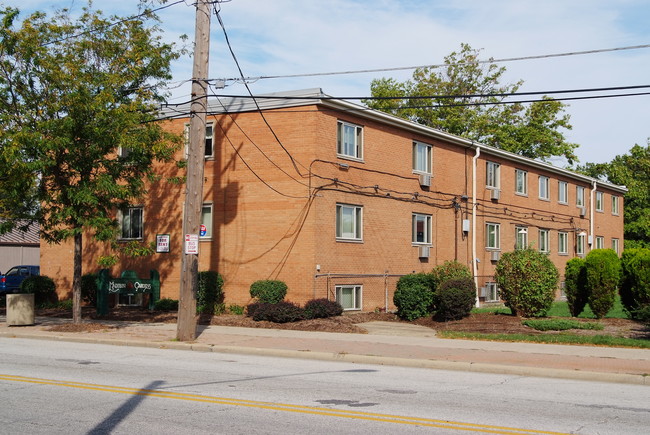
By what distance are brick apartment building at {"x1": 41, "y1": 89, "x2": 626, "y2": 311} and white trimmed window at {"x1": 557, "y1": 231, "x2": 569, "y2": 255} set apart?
33.7ft

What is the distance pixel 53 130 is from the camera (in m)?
19.0

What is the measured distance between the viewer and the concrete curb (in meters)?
12.6

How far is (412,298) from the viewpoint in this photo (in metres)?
22.8

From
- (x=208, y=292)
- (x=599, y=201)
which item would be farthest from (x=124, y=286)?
(x=599, y=201)

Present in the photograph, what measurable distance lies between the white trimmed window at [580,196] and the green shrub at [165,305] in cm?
2746

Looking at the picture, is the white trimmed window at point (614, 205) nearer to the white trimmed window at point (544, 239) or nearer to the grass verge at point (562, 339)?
the white trimmed window at point (544, 239)

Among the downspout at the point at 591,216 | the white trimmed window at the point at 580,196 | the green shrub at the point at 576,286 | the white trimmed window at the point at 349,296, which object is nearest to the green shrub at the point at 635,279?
the green shrub at the point at 576,286

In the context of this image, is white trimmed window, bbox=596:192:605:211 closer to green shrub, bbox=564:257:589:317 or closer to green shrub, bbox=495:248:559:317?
green shrub, bbox=564:257:589:317

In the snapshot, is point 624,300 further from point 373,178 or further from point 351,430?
point 351,430

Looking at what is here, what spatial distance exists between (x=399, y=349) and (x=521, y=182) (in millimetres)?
23274

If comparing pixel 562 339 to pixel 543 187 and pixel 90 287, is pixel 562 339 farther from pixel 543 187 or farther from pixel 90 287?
pixel 543 187

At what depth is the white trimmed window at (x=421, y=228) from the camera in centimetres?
2864

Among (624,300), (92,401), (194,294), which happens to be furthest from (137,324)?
(624,300)

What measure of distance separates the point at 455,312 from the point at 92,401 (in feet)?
46.2
